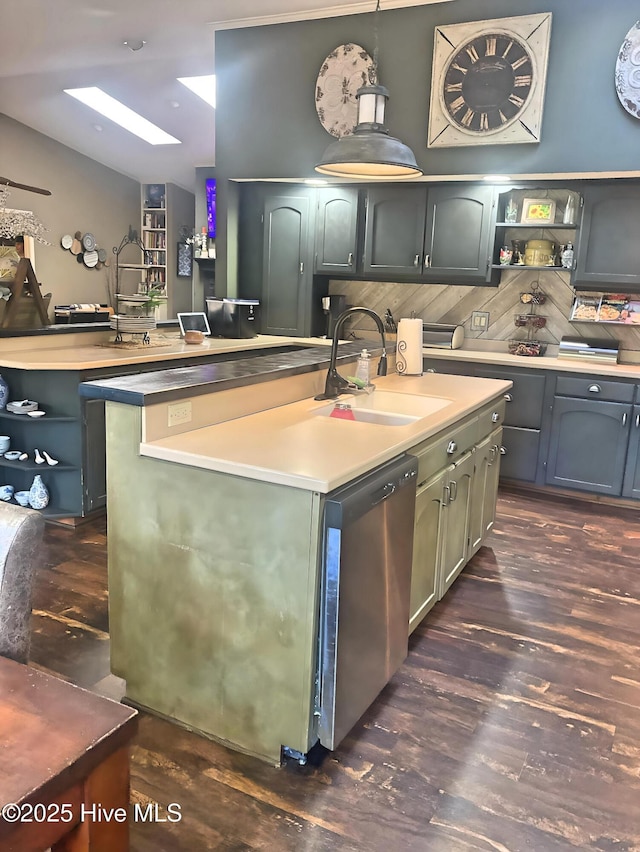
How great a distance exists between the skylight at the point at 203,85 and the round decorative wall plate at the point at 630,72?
13.1ft

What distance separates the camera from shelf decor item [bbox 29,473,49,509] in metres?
3.82

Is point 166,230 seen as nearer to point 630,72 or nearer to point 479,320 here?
point 479,320

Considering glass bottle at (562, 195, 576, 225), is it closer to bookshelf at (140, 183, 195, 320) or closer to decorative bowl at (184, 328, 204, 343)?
decorative bowl at (184, 328, 204, 343)

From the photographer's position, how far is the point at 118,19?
5191mm

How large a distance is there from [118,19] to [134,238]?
494 cm

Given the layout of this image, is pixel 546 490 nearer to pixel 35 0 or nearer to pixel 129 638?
pixel 129 638

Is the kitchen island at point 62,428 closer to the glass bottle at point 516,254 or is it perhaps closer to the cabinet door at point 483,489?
the cabinet door at point 483,489

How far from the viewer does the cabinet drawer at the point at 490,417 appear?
3244 mm

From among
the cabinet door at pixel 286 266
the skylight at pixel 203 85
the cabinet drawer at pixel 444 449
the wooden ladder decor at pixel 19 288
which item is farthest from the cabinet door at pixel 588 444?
the skylight at pixel 203 85

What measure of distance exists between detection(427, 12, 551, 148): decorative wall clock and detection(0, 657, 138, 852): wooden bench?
438 centimetres

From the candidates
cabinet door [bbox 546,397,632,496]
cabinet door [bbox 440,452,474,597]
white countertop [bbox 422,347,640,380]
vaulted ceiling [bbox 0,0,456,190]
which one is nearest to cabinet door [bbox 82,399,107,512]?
cabinet door [bbox 440,452,474,597]

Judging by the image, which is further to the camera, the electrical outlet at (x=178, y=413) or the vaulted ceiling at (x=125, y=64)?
the vaulted ceiling at (x=125, y=64)

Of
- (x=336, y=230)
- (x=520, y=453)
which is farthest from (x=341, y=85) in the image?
(x=520, y=453)

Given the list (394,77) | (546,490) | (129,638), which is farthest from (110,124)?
(129,638)
